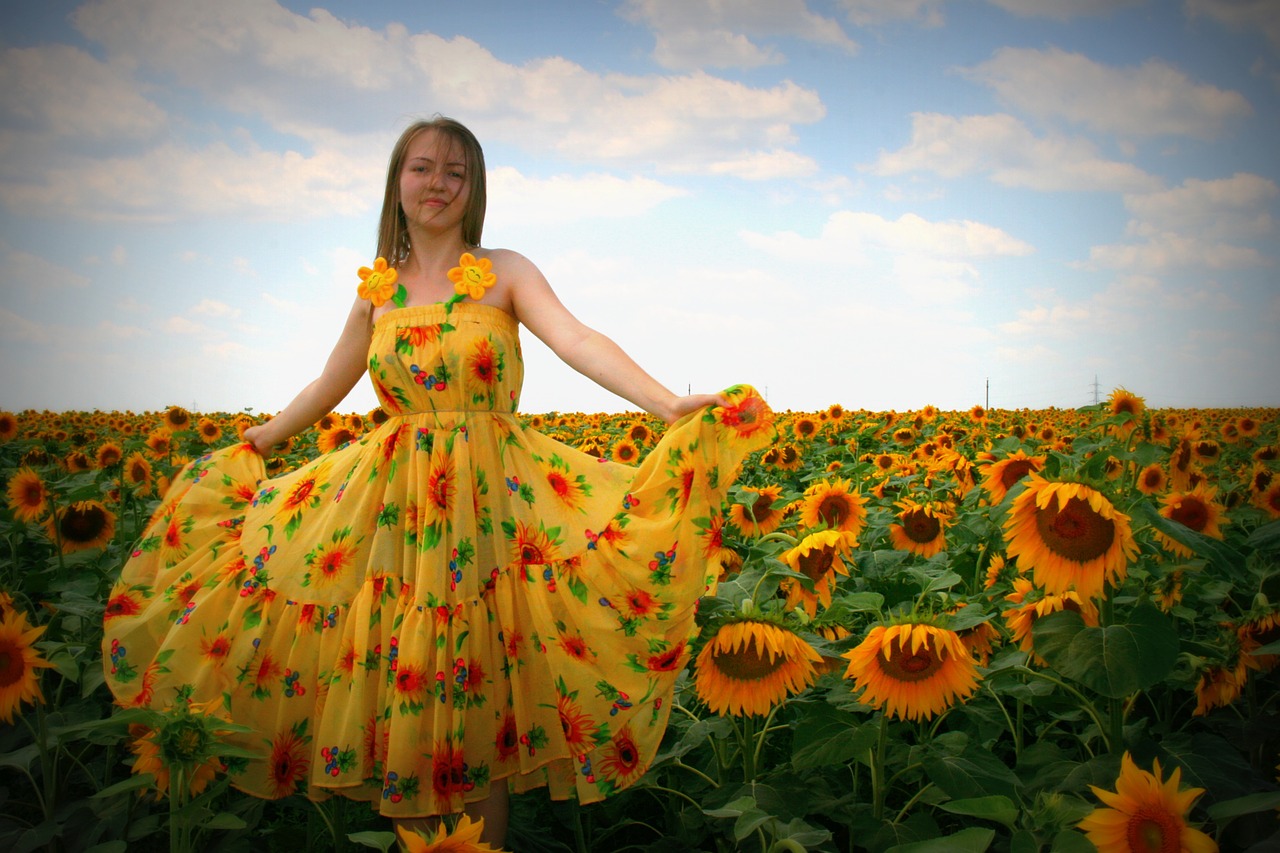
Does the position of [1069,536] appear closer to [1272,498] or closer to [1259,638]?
[1259,638]

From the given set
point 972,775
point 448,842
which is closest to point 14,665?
point 448,842

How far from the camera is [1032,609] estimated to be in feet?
6.72

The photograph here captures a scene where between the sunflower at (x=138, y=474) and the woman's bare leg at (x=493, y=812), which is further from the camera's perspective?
the sunflower at (x=138, y=474)

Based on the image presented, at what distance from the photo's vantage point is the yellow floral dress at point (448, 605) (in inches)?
74.0

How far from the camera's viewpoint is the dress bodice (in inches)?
85.1

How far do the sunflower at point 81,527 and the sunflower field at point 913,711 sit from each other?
0.39 m

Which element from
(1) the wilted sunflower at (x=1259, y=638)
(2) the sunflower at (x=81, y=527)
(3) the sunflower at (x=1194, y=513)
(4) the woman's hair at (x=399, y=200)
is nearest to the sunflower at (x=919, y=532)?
(3) the sunflower at (x=1194, y=513)

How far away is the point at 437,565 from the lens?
1.94 meters

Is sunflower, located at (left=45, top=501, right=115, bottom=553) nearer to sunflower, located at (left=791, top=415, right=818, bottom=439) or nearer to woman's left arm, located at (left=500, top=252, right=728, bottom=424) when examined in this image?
woman's left arm, located at (left=500, top=252, right=728, bottom=424)

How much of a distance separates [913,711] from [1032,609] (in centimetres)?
57

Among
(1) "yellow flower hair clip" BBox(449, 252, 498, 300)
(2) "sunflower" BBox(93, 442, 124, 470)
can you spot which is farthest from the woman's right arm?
(2) "sunflower" BBox(93, 442, 124, 470)

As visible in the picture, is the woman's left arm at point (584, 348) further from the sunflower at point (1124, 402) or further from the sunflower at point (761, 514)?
the sunflower at point (1124, 402)

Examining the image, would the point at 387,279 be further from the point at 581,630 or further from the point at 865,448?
the point at 865,448

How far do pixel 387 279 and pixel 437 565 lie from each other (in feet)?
2.92
